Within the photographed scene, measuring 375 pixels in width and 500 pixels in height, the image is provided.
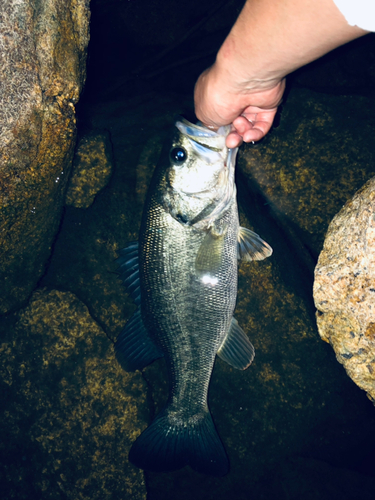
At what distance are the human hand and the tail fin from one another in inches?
85.5

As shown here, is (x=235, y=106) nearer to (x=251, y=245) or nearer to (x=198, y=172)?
(x=198, y=172)

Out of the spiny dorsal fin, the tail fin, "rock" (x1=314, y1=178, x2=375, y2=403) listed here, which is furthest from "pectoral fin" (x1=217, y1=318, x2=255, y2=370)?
the spiny dorsal fin

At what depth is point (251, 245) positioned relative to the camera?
2.60 metres

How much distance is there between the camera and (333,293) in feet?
6.66

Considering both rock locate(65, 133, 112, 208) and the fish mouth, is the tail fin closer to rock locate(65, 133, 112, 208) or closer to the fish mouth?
the fish mouth

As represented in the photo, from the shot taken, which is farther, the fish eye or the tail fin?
the tail fin

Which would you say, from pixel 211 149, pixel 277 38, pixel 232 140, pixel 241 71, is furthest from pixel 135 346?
pixel 277 38

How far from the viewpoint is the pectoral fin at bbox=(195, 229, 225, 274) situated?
2.37 metres

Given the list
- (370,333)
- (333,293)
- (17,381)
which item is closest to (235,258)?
(333,293)

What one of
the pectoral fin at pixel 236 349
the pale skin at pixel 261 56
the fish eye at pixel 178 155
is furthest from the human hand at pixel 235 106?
the pectoral fin at pixel 236 349

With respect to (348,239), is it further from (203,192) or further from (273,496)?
(273,496)

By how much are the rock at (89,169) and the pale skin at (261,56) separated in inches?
42.4

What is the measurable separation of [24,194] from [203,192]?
4.07ft

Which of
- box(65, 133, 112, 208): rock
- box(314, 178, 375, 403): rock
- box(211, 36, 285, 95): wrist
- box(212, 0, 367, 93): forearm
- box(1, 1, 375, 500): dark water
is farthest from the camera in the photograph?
box(65, 133, 112, 208): rock
